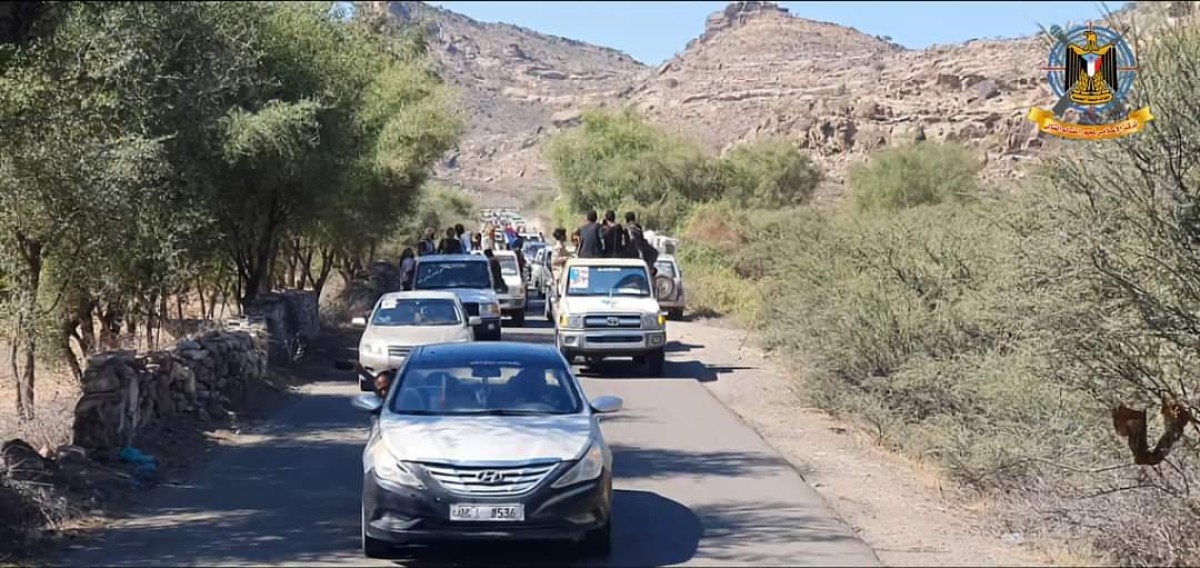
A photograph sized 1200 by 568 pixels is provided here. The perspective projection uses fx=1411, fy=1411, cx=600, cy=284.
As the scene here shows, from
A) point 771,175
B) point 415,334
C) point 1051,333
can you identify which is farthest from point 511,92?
point 1051,333

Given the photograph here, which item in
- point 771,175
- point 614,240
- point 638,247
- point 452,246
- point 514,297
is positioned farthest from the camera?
point 771,175

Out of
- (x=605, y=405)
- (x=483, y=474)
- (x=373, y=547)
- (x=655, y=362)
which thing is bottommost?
(x=373, y=547)

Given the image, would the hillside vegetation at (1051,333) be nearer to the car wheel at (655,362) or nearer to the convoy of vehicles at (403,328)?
the car wheel at (655,362)

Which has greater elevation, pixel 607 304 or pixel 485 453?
pixel 607 304

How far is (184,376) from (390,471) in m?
8.15

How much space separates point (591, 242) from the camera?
26938 mm

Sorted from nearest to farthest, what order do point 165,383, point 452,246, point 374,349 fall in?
point 165,383
point 374,349
point 452,246

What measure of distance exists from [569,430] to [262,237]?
53.5 ft

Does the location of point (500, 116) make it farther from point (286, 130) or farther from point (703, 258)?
point (286, 130)

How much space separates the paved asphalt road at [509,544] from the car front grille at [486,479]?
66cm

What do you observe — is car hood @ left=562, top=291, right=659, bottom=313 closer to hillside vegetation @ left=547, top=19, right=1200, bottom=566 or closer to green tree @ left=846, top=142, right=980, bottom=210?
hillside vegetation @ left=547, top=19, right=1200, bottom=566

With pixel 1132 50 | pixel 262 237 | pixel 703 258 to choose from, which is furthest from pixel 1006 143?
pixel 1132 50

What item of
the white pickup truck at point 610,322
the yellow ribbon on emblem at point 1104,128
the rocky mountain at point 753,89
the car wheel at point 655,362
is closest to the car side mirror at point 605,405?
Result: the yellow ribbon on emblem at point 1104,128

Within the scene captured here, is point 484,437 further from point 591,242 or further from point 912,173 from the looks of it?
point 912,173
